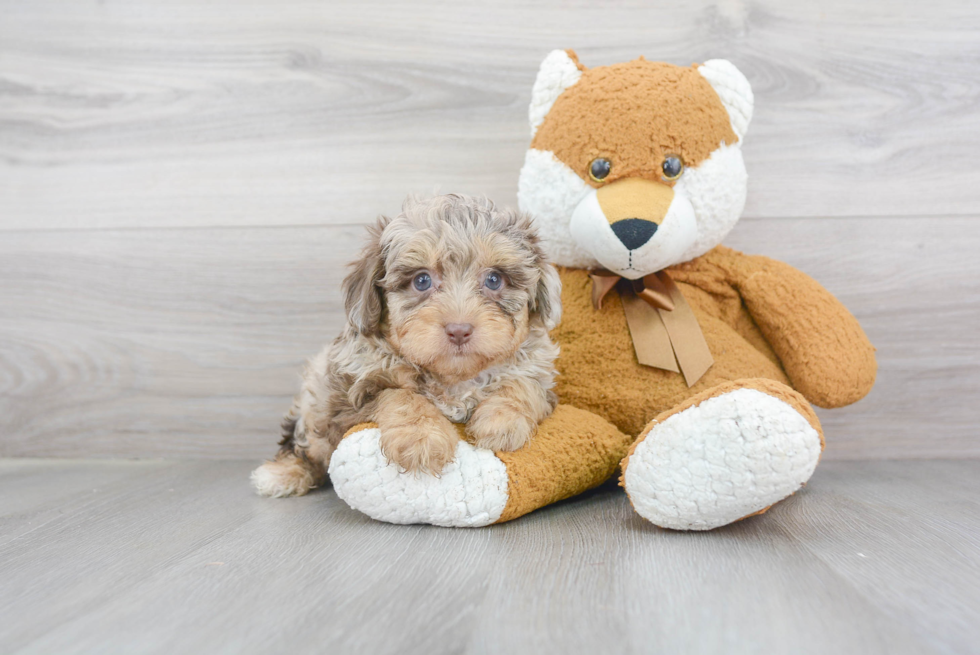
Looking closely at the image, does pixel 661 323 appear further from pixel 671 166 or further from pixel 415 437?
pixel 415 437

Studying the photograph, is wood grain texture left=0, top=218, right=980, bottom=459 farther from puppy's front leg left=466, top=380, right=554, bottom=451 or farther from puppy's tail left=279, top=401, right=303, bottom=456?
puppy's front leg left=466, top=380, right=554, bottom=451

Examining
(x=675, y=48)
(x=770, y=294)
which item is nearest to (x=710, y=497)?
(x=770, y=294)

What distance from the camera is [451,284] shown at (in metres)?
1.46

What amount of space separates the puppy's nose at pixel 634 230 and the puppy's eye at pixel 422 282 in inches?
17.4

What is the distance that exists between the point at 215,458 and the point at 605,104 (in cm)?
176

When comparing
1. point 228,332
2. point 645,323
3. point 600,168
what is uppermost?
point 600,168

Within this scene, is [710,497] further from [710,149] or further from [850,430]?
[850,430]

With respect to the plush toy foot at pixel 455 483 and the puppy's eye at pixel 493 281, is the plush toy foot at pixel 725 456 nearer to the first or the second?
the plush toy foot at pixel 455 483

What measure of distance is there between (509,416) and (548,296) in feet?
1.01

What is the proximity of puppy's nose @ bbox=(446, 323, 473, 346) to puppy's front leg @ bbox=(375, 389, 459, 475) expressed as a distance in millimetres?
189

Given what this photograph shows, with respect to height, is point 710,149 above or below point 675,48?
below

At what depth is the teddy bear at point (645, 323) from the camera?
136 centimetres

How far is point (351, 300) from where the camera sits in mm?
1539

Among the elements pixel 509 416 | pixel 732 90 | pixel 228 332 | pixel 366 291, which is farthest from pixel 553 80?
pixel 228 332
